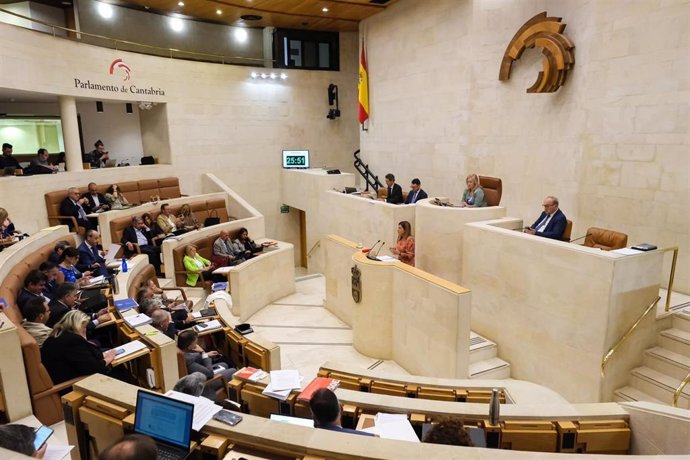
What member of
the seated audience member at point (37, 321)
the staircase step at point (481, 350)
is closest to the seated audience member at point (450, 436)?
the seated audience member at point (37, 321)

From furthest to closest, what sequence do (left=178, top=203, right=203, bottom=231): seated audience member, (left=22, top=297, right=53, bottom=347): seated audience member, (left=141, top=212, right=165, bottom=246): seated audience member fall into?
1. (left=178, top=203, right=203, bottom=231): seated audience member
2. (left=141, top=212, right=165, bottom=246): seated audience member
3. (left=22, top=297, right=53, bottom=347): seated audience member

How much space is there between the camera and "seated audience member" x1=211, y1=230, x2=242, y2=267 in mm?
8328

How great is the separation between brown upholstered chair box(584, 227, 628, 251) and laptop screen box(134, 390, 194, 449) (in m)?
4.90

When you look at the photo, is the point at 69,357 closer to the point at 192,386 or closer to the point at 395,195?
the point at 192,386

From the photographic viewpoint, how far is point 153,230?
860 cm

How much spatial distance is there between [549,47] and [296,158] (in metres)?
7.75

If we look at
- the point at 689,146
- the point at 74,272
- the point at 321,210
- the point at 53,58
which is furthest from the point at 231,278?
the point at 689,146

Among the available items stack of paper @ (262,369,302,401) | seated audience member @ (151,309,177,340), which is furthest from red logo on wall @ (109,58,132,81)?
stack of paper @ (262,369,302,401)

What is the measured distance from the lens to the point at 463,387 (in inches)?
133

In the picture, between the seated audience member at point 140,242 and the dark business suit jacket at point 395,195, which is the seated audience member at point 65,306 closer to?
the seated audience member at point 140,242

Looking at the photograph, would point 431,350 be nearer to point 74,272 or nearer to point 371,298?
point 371,298

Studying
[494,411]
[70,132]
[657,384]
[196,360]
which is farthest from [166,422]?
[70,132]

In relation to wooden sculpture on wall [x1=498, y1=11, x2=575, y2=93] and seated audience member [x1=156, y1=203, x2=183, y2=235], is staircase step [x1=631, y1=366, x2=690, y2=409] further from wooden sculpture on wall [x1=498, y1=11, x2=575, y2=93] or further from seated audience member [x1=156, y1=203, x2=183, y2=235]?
seated audience member [x1=156, y1=203, x2=183, y2=235]

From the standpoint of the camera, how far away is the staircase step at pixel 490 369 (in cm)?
572
